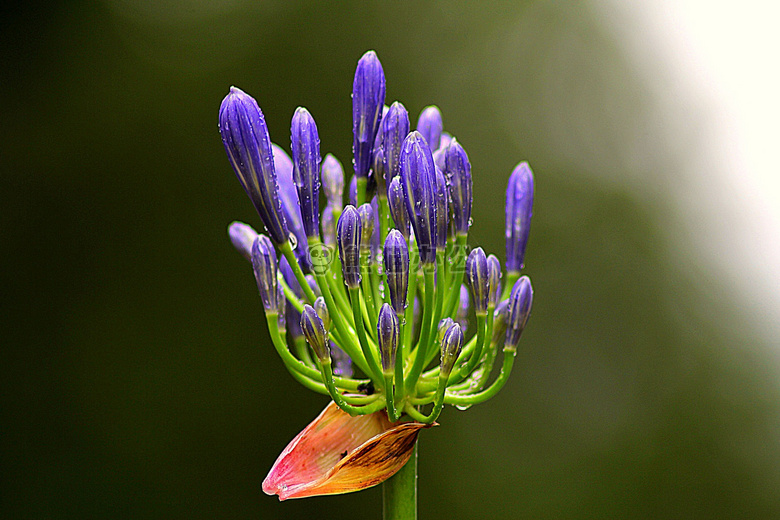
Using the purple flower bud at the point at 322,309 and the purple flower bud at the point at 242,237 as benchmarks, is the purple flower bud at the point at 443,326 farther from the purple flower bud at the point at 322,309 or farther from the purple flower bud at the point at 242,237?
the purple flower bud at the point at 242,237

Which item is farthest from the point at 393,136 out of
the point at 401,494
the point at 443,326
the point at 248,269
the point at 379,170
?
the point at 248,269

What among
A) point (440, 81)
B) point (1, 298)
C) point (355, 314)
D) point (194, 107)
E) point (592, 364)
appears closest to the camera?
point (355, 314)

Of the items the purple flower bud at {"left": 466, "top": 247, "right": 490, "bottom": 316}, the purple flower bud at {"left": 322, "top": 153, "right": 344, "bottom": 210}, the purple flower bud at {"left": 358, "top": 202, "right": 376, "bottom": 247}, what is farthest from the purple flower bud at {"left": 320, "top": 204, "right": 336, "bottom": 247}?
the purple flower bud at {"left": 466, "top": 247, "right": 490, "bottom": 316}

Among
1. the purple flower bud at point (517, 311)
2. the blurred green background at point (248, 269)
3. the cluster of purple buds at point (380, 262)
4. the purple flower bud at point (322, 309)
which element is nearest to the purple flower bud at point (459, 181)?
the cluster of purple buds at point (380, 262)

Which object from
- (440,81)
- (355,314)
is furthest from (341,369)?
(440,81)

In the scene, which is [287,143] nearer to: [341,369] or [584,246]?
[584,246]

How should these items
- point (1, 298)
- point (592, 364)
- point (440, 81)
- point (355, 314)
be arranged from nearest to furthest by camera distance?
point (355, 314) < point (1, 298) < point (440, 81) < point (592, 364)
